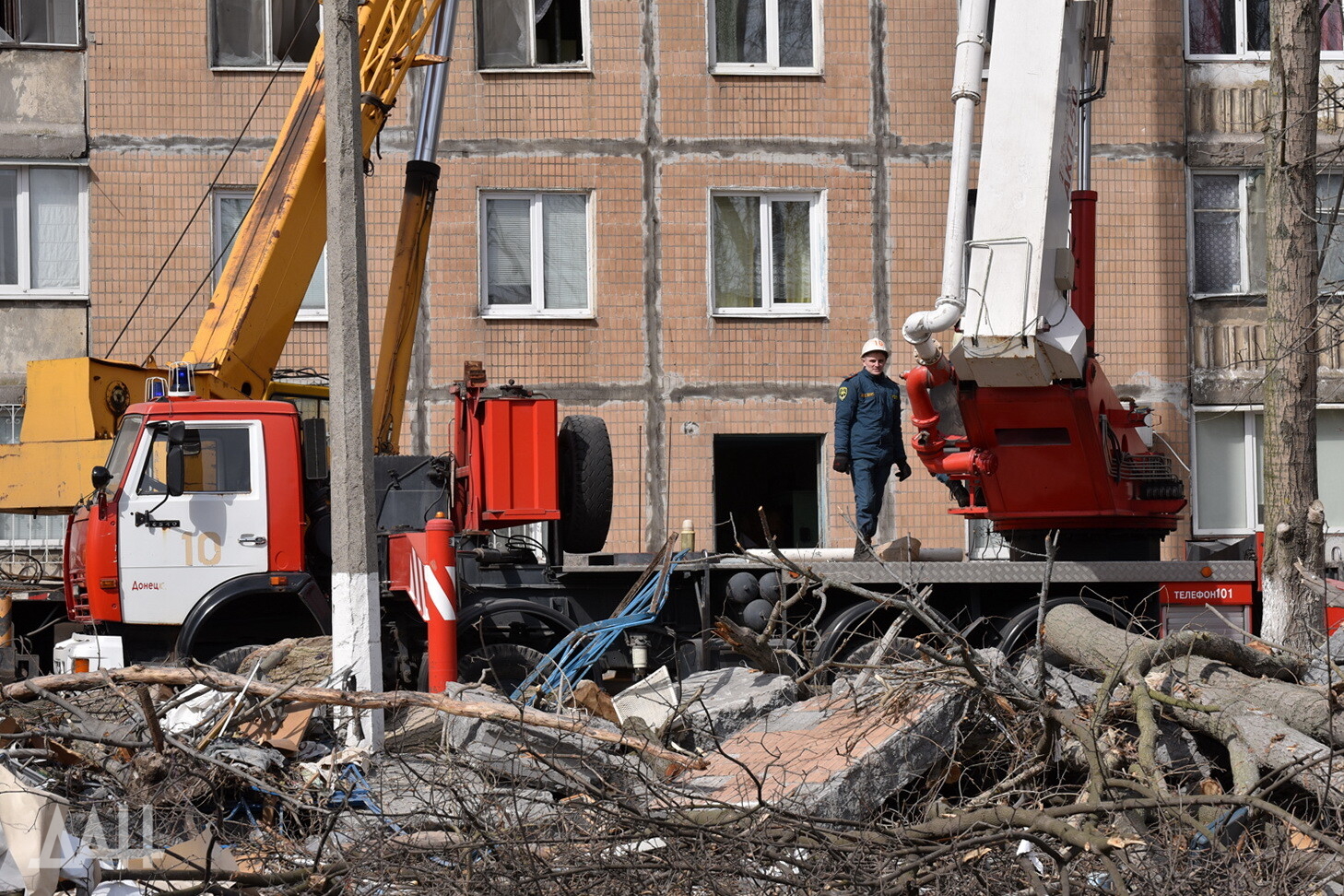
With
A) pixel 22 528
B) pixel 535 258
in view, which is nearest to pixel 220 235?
pixel 535 258

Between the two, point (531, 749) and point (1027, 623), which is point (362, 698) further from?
point (1027, 623)

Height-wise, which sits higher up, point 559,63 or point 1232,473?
point 559,63

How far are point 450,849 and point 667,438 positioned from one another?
34.1 feet

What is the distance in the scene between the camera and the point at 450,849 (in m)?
5.11

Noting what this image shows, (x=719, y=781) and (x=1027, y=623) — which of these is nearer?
(x=719, y=781)

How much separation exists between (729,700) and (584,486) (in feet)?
8.73

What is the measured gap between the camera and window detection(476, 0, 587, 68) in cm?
1573

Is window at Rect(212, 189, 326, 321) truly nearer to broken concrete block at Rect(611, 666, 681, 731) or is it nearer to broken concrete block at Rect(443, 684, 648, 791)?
broken concrete block at Rect(611, 666, 681, 731)

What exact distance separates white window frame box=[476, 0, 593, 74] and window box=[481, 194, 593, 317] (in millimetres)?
1366

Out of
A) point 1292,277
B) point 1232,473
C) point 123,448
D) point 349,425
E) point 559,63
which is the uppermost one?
point 559,63

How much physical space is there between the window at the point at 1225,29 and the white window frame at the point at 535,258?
7216 mm

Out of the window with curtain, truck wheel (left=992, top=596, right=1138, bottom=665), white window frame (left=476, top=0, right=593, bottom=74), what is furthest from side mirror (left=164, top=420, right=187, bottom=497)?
the window with curtain

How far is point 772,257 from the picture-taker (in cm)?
1584

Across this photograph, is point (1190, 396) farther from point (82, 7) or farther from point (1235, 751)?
point (82, 7)
